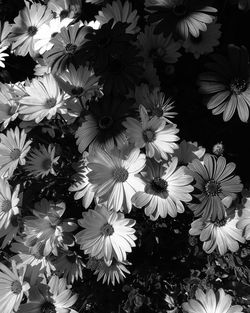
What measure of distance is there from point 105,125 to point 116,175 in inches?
9.7

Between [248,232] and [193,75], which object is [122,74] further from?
[248,232]

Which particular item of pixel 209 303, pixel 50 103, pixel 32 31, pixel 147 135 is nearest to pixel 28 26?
pixel 32 31

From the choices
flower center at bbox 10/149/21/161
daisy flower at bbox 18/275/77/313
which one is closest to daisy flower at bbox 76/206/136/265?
daisy flower at bbox 18/275/77/313

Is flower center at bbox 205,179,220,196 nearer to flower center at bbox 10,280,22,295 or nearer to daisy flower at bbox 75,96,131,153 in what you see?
daisy flower at bbox 75,96,131,153

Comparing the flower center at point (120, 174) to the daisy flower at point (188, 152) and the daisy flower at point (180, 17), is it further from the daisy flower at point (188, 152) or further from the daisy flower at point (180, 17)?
the daisy flower at point (180, 17)

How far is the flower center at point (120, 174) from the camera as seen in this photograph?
2154 mm

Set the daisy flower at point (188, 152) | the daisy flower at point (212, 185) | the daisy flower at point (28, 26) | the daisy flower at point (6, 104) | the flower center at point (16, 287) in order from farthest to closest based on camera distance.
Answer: the daisy flower at point (28, 26)
the daisy flower at point (6, 104)
the flower center at point (16, 287)
the daisy flower at point (188, 152)
the daisy flower at point (212, 185)

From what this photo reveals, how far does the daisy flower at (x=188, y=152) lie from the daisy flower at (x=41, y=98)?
0.61 meters

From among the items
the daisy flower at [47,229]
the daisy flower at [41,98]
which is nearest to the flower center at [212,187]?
the daisy flower at [47,229]

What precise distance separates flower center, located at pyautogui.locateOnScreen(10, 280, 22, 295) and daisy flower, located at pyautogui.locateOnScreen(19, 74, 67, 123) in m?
0.87

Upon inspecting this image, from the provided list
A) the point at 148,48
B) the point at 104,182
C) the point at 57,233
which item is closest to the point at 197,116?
the point at 148,48

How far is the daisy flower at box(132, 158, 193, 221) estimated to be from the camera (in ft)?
6.82

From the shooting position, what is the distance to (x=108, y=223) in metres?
2.28

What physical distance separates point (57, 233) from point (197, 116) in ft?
3.74
